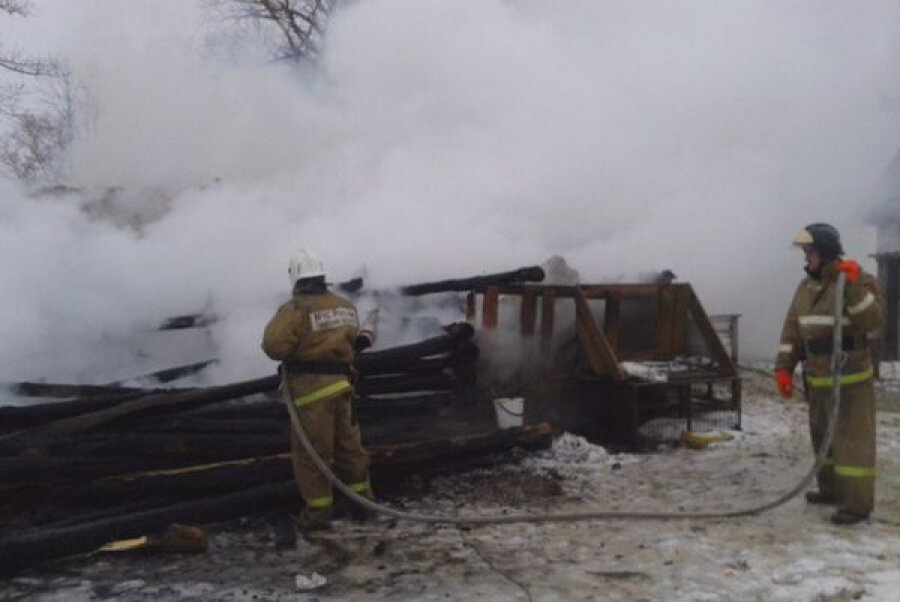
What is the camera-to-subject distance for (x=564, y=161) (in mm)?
8578

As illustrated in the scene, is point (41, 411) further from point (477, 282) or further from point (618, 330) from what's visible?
point (618, 330)

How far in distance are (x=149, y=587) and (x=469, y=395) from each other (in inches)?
128

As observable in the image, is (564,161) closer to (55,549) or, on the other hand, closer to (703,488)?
(703,488)

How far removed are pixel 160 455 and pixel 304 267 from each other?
1.42m

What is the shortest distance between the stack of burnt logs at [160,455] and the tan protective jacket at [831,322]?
6.81 feet

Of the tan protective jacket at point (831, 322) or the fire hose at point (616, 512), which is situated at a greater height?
the tan protective jacket at point (831, 322)

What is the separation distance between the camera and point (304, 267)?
5016mm

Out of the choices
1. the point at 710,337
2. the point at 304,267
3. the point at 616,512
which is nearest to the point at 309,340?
the point at 304,267

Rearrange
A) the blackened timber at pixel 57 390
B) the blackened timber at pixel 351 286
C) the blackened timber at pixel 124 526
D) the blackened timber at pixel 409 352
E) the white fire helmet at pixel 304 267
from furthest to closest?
the blackened timber at pixel 351 286, the blackened timber at pixel 409 352, the blackened timber at pixel 57 390, the white fire helmet at pixel 304 267, the blackened timber at pixel 124 526

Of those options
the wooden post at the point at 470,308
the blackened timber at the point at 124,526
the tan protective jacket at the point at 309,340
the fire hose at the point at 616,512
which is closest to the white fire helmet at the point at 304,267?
the tan protective jacket at the point at 309,340

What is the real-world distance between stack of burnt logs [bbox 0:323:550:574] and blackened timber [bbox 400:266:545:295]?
3.64ft

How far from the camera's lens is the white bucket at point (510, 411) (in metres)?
7.16

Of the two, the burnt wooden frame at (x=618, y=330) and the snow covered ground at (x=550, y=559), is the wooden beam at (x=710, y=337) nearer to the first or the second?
the burnt wooden frame at (x=618, y=330)

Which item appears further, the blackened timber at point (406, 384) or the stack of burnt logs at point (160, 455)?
the blackened timber at point (406, 384)
